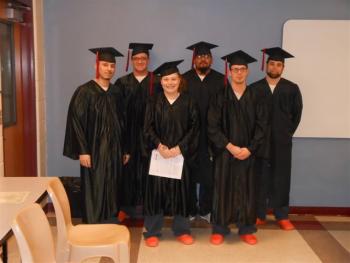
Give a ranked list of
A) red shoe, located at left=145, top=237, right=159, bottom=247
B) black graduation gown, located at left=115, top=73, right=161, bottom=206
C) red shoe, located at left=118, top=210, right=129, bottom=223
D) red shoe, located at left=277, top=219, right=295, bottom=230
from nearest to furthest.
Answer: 1. red shoe, located at left=145, top=237, right=159, bottom=247
2. black graduation gown, located at left=115, top=73, right=161, bottom=206
3. red shoe, located at left=277, top=219, right=295, bottom=230
4. red shoe, located at left=118, top=210, right=129, bottom=223

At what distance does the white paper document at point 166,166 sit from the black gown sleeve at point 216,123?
312 mm

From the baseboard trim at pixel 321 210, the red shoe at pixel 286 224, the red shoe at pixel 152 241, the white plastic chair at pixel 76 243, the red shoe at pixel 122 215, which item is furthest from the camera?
the baseboard trim at pixel 321 210

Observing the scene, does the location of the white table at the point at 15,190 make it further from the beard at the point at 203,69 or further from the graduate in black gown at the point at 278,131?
the graduate in black gown at the point at 278,131

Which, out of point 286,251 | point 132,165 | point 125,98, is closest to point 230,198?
point 286,251

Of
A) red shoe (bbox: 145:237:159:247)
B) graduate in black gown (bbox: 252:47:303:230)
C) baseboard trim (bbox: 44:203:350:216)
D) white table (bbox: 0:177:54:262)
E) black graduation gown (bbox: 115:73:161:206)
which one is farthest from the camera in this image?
baseboard trim (bbox: 44:203:350:216)

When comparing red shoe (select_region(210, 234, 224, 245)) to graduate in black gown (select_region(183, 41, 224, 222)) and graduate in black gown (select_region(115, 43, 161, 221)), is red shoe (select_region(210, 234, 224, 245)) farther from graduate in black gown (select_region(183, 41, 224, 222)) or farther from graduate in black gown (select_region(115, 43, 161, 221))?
graduate in black gown (select_region(115, 43, 161, 221))

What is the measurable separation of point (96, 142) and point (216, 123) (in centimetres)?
100

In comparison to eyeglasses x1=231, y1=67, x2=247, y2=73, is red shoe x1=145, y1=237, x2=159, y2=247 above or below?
below

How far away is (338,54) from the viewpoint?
4.57m

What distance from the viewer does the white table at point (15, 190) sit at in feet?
6.60

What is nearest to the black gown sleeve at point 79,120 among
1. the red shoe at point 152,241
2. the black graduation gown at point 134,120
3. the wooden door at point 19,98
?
the black graduation gown at point 134,120

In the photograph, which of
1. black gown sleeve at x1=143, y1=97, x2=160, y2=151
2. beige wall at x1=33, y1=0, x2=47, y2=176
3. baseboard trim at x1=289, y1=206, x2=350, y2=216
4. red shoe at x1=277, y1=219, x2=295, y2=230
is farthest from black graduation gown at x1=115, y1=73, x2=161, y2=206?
baseboard trim at x1=289, y1=206, x2=350, y2=216

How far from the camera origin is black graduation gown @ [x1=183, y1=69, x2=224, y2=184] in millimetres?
4121

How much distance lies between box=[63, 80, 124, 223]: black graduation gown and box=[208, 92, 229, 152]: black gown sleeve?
76cm
